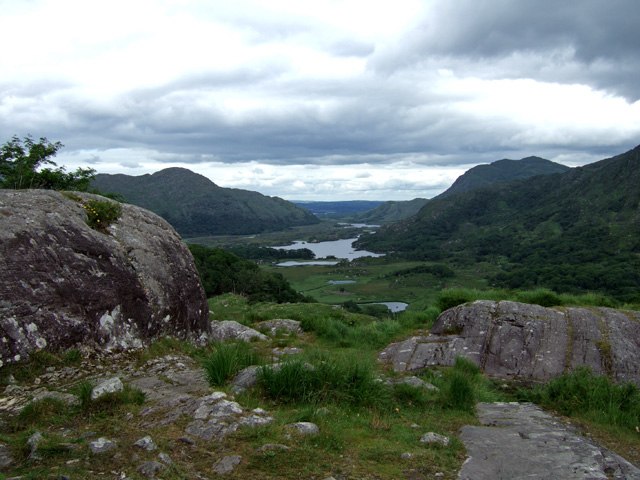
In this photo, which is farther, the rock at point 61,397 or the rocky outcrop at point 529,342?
the rocky outcrop at point 529,342

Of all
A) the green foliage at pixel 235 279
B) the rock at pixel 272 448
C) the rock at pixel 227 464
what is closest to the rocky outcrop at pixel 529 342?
the rock at pixel 272 448

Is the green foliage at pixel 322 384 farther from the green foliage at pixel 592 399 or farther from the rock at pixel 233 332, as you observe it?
the rock at pixel 233 332

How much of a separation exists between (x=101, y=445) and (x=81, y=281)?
4.83 meters

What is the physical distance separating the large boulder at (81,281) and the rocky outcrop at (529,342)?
20.6 ft

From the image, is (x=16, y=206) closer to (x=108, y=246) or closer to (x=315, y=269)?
(x=108, y=246)

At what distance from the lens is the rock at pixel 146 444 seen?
5.92 m

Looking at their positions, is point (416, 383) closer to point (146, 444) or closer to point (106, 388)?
point (146, 444)

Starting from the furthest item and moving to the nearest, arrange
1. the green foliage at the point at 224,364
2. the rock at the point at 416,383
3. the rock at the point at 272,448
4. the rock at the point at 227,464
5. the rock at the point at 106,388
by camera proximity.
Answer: the rock at the point at 416,383 → the green foliage at the point at 224,364 → the rock at the point at 106,388 → the rock at the point at 272,448 → the rock at the point at 227,464

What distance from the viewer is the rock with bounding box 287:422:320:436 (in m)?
6.43

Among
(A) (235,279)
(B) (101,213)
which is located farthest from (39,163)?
(A) (235,279)

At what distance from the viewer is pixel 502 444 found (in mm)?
6848

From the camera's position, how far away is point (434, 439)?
675 centimetres

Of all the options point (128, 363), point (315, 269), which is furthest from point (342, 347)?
point (315, 269)

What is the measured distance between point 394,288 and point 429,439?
155609mm
